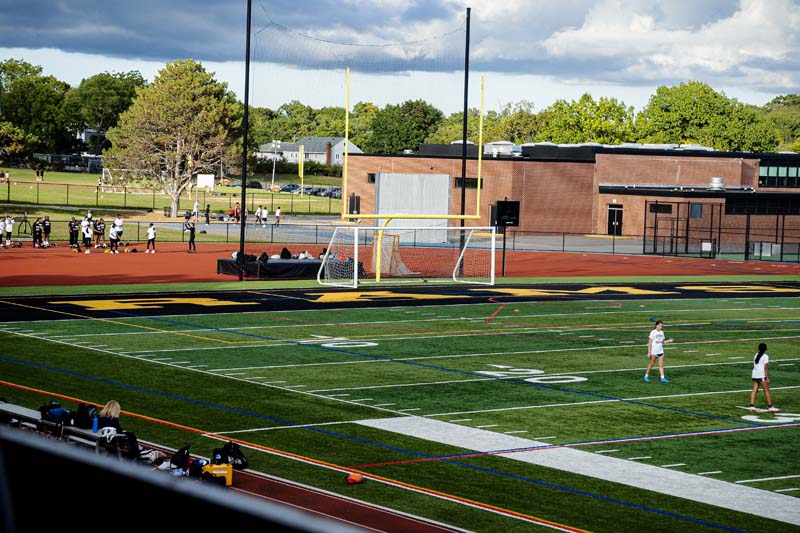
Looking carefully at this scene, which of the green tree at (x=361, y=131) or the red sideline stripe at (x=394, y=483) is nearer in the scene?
the red sideline stripe at (x=394, y=483)

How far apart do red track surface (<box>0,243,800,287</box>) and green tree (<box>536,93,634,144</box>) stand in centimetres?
6646

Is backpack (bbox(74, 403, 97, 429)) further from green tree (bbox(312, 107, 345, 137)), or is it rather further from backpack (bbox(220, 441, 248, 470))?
green tree (bbox(312, 107, 345, 137))

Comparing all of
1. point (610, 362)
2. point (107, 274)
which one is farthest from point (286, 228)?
point (610, 362)

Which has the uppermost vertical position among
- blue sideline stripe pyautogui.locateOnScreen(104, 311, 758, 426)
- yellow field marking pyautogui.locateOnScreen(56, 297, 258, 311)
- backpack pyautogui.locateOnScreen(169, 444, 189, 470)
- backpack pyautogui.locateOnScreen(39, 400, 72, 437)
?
backpack pyautogui.locateOnScreen(39, 400, 72, 437)

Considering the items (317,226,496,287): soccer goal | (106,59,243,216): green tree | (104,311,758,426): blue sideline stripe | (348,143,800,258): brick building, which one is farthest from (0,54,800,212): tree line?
(104,311,758,426): blue sideline stripe

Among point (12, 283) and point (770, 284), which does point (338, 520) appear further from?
point (770, 284)

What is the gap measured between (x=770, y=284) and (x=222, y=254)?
2836 cm

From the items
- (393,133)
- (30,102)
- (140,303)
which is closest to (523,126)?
(393,133)

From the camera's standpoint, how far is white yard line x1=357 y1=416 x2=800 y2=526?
13.2 meters

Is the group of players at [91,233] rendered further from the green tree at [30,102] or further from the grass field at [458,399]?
the green tree at [30,102]

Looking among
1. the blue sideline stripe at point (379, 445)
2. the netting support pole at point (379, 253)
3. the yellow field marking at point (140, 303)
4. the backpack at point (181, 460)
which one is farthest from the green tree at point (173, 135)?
the backpack at point (181, 460)

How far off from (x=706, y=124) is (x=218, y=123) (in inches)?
2573

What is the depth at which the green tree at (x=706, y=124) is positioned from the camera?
125000 mm

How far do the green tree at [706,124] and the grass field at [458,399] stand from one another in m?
98.9
